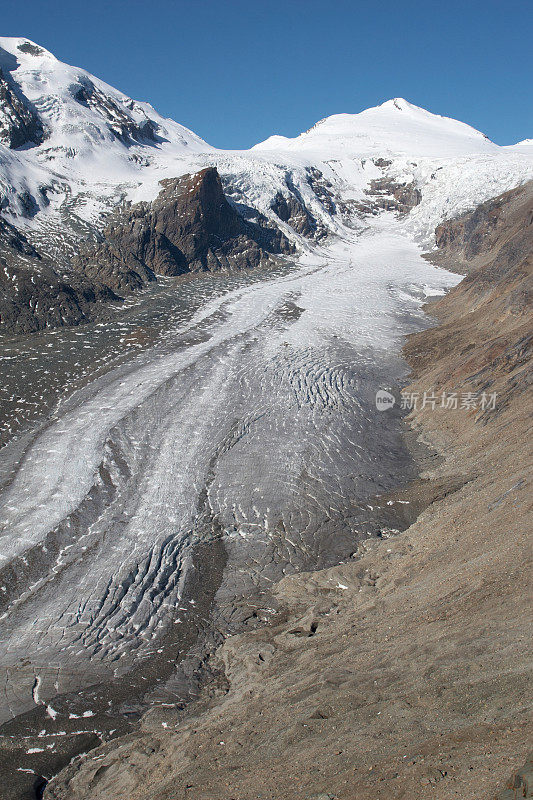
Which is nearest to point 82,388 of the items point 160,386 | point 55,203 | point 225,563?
point 160,386

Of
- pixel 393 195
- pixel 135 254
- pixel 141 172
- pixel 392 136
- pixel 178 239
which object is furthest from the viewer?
pixel 392 136

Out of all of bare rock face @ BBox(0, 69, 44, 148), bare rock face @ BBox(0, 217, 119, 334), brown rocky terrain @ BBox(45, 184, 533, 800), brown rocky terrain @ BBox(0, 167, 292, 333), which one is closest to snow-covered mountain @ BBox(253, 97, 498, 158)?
brown rocky terrain @ BBox(0, 167, 292, 333)

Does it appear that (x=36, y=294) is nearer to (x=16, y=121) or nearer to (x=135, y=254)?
(x=135, y=254)

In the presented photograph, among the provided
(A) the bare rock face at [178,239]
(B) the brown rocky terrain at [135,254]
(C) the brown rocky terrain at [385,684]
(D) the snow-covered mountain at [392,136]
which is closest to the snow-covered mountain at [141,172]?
(B) the brown rocky terrain at [135,254]

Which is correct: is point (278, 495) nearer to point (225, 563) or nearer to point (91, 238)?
point (225, 563)

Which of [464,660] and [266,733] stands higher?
[464,660]

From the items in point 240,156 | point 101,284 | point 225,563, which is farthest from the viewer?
point 240,156

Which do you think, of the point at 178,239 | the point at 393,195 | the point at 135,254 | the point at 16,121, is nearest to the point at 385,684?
the point at 135,254
